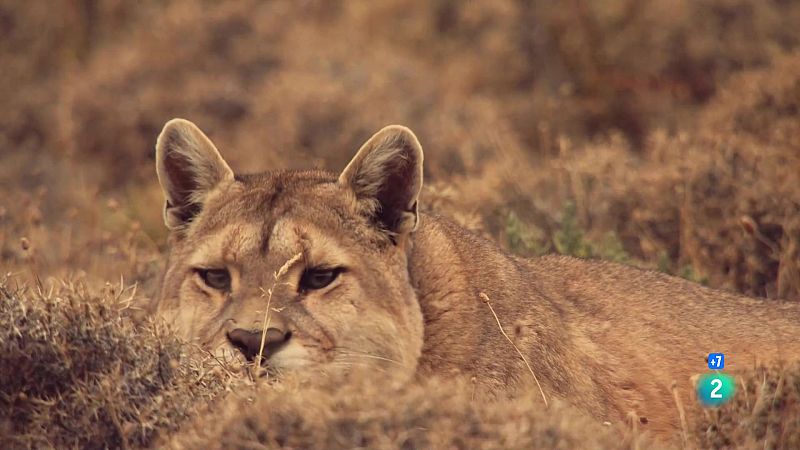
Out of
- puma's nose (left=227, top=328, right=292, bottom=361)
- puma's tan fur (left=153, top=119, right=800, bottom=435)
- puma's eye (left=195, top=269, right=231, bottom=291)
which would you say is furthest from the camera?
puma's eye (left=195, top=269, right=231, bottom=291)

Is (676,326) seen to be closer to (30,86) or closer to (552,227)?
(552,227)

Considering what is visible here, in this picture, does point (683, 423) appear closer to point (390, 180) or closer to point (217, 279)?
point (390, 180)

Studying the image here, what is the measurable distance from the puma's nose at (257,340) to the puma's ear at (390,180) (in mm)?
900

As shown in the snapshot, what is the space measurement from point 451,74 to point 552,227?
237 inches

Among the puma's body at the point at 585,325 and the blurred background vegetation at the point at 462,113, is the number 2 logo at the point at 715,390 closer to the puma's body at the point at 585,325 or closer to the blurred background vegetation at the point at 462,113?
the puma's body at the point at 585,325

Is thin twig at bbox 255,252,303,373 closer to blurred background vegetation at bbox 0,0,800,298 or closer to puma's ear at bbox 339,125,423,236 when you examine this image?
puma's ear at bbox 339,125,423,236

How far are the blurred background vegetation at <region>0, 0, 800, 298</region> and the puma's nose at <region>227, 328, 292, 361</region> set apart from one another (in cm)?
302

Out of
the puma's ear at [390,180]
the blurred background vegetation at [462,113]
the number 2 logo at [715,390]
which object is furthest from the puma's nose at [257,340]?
the blurred background vegetation at [462,113]

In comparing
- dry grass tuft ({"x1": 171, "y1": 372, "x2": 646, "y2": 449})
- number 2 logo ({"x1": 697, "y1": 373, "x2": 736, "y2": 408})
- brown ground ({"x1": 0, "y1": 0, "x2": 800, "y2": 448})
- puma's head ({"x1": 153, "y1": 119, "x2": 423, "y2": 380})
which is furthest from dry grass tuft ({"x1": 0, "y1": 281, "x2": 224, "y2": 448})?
number 2 logo ({"x1": 697, "y1": 373, "x2": 736, "y2": 408})

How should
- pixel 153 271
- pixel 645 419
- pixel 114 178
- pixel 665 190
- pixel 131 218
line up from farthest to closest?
pixel 114 178
pixel 131 218
pixel 665 190
pixel 153 271
pixel 645 419

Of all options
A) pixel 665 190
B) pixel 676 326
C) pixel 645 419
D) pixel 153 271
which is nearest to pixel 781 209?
pixel 665 190

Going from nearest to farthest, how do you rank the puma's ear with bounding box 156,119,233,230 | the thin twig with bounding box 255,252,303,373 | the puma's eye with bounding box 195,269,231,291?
the thin twig with bounding box 255,252,303,373, the puma's eye with bounding box 195,269,231,291, the puma's ear with bounding box 156,119,233,230

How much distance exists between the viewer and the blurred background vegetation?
8852 millimetres

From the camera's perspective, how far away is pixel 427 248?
6117 mm
